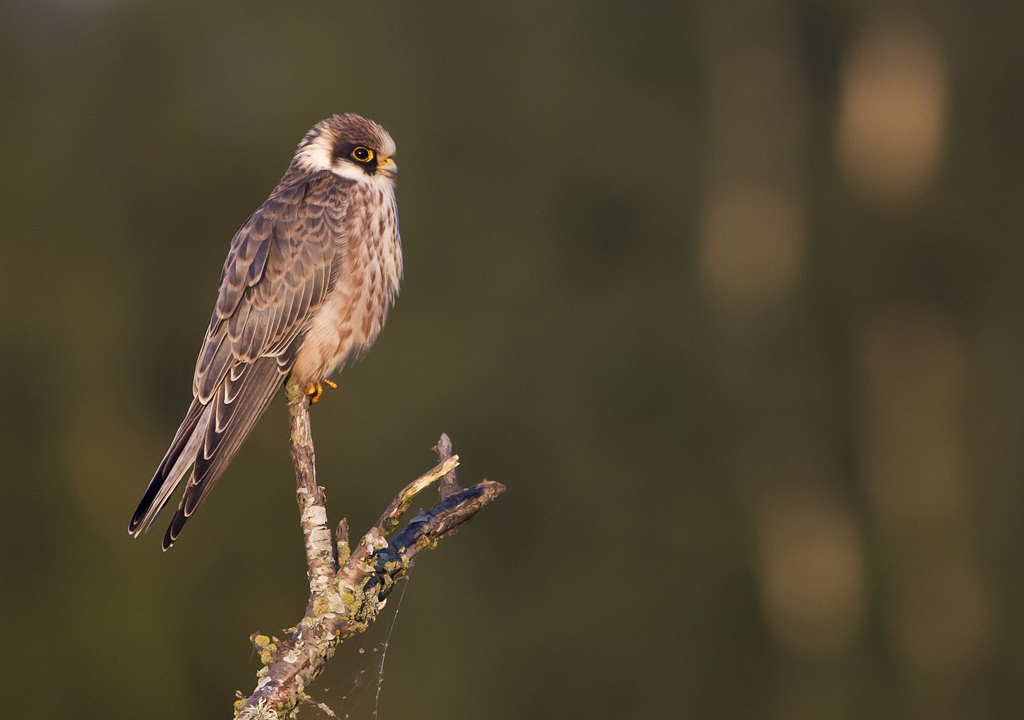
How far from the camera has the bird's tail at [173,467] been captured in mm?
2354

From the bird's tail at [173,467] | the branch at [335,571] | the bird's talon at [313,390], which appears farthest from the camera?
the bird's talon at [313,390]

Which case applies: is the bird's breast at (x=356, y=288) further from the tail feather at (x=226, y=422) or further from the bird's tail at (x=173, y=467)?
the bird's tail at (x=173, y=467)

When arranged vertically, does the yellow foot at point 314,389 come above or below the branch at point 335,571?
above

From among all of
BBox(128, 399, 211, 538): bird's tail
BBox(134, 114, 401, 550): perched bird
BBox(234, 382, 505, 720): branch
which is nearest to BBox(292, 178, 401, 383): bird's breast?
BBox(134, 114, 401, 550): perched bird

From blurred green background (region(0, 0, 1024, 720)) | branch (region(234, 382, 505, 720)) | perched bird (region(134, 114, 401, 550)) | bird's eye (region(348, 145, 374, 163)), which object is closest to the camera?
branch (region(234, 382, 505, 720))

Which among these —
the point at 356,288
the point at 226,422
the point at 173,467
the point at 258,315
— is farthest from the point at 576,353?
the point at 173,467

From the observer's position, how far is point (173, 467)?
8.51 feet

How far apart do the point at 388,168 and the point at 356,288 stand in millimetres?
504

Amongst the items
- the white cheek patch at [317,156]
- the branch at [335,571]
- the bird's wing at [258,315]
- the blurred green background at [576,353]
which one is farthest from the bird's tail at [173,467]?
the blurred green background at [576,353]

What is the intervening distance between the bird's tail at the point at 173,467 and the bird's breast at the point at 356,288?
1.43ft

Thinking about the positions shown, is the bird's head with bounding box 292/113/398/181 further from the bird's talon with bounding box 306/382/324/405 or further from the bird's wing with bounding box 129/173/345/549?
the bird's talon with bounding box 306/382/324/405

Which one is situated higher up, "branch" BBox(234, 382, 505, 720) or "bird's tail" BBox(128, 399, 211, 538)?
"bird's tail" BBox(128, 399, 211, 538)

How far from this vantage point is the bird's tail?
7.72 ft

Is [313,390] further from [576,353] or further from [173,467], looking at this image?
[576,353]
